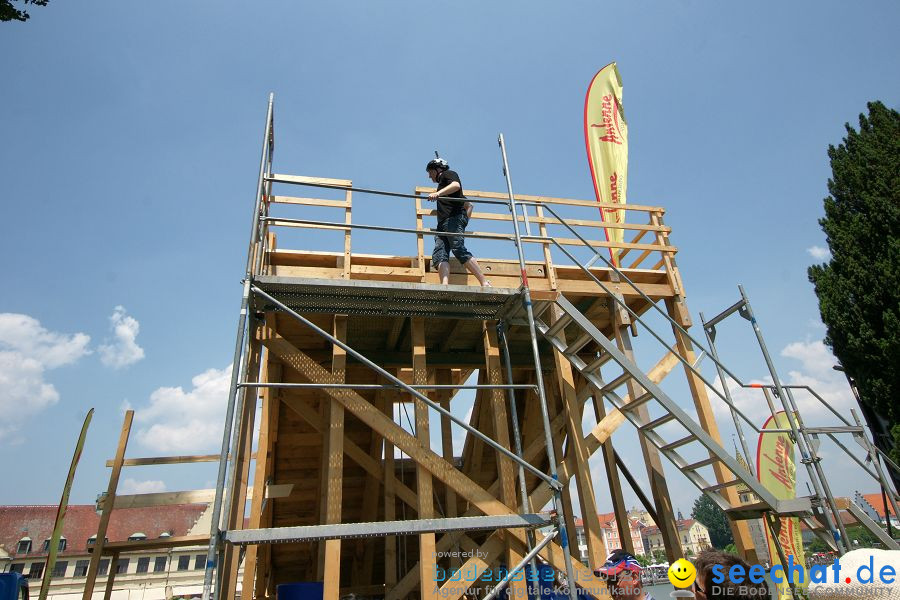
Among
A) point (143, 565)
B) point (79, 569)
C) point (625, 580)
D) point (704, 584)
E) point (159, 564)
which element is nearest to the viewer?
point (704, 584)

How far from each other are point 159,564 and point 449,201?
49.8 meters

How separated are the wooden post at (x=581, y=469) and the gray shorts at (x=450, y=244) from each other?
1478 millimetres

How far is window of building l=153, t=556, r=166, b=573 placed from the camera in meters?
42.8

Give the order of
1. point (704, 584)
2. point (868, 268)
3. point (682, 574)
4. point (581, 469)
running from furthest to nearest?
point (868, 268), point (581, 469), point (682, 574), point (704, 584)

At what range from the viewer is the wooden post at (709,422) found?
18.9 feet

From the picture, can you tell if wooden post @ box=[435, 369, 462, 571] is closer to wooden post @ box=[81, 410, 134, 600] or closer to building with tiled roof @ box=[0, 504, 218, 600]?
wooden post @ box=[81, 410, 134, 600]

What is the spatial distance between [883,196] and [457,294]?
12308mm

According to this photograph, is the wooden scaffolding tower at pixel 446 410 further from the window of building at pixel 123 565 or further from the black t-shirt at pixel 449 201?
the window of building at pixel 123 565

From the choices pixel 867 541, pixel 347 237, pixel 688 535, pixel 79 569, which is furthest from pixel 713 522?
pixel 347 237

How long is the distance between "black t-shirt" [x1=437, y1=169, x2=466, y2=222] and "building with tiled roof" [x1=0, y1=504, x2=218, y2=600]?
4370 cm

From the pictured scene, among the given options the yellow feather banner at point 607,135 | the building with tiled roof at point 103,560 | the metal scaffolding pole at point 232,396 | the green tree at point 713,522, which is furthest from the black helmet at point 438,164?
the green tree at point 713,522

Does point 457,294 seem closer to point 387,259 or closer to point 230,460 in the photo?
point 387,259

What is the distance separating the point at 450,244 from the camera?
601 cm

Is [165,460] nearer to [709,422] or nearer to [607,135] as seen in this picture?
[709,422]
